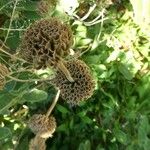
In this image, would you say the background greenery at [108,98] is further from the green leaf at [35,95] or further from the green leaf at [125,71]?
the green leaf at [35,95]

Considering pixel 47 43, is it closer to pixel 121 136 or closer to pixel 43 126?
pixel 43 126

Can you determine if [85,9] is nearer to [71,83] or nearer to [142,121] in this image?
[142,121]

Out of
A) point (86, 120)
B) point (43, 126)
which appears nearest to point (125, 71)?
point (86, 120)

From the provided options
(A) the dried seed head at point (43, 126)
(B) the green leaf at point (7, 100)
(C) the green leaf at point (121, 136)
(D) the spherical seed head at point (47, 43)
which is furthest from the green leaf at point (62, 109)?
(D) the spherical seed head at point (47, 43)

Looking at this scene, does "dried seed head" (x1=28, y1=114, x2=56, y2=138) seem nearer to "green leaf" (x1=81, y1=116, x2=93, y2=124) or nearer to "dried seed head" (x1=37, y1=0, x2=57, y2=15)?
"dried seed head" (x1=37, y1=0, x2=57, y2=15)

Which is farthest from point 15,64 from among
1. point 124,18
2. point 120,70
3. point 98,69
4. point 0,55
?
point 124,18
